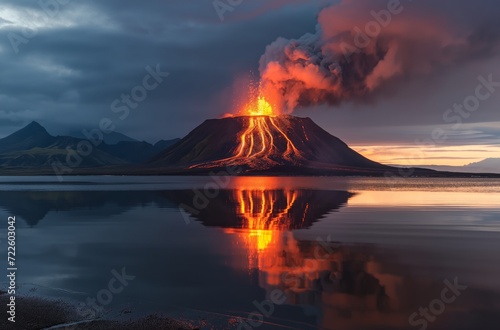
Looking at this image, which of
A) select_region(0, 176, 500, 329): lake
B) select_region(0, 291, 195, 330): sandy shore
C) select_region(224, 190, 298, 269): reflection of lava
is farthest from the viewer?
select_region(224, 190, 298, 269): reflection of lava

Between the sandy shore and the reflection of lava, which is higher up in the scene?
the reflection of lava

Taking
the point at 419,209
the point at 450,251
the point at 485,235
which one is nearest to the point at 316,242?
the point at 450,251

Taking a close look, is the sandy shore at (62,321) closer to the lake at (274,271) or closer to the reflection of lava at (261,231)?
the lake at (274,271)

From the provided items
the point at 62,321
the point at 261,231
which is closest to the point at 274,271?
the point at 62,321

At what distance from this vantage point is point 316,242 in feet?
96.8

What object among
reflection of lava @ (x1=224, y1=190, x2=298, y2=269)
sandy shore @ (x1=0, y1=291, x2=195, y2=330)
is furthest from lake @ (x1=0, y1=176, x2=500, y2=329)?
sandy shore @ (x1=0, y1=291, x2=195, y2=330)

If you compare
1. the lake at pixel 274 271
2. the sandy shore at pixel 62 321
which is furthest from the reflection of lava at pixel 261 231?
the sandy shore at pixel 62 321

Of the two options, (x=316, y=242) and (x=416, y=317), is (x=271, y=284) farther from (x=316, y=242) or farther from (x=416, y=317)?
(x=316, y=242)

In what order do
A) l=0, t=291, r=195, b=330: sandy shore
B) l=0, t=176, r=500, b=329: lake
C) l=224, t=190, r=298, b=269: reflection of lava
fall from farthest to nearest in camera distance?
l=224, t=190, r=298, b=269: reflection of lava < l=0, t=176, r=500, b=329: lake < l=0, t=291, r=195, b=330: sandy shore

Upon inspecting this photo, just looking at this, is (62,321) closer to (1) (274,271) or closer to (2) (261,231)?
(1) (274,271)

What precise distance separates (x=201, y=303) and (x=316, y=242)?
14070 millimetres

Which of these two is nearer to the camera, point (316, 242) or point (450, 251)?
point (450, 251)

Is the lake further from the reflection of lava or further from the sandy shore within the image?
the sandy shore

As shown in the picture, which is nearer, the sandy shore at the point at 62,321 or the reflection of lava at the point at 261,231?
the sandy shore at the point at 62,321
